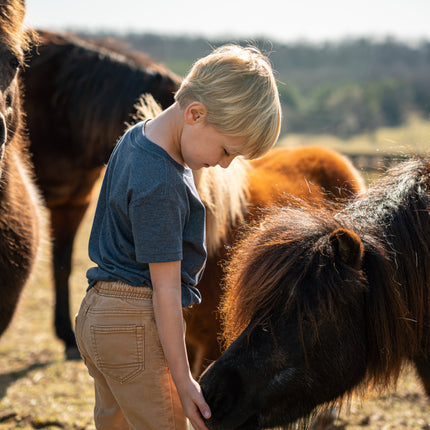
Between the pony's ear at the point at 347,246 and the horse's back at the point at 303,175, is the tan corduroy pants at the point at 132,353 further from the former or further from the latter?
the horse's back at the point at 303,175

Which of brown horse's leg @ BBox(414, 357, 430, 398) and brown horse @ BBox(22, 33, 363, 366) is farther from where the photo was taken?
brown horse @ BBox(22, 33, 363, 366)

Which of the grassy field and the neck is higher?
the neck

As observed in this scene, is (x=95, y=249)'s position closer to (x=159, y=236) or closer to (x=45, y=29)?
(x=159, y=236)

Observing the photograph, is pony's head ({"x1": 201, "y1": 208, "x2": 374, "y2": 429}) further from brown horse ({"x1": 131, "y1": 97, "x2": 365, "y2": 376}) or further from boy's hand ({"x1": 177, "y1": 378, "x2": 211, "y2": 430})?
brown horse ({"x1": 131, "y1": 97, "x2": 365, "y2": 376})

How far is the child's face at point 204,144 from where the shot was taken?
142 centimetres

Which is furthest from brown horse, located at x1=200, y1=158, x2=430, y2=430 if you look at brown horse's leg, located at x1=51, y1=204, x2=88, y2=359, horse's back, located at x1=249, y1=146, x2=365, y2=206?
brown horse's leg, located at x1=51, y1=204, x2=88, y2=359

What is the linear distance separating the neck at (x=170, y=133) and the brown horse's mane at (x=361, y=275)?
48 centimetres

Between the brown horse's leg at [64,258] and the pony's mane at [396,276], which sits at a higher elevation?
the pony's mane at [396,276]

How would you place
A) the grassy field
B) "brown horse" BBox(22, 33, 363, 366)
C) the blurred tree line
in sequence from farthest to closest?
the blurred tree line < "brown horse" BBox(22, 33, 363, 366) < the grassy field

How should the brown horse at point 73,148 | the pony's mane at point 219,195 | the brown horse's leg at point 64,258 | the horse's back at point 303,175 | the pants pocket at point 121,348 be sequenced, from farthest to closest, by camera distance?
the brown horse's leg at point 64,258, the brown horse at point 73,148, the horse's back at point 303,175, the pony's mane at point 219,195, the pants pocket at point 121,348

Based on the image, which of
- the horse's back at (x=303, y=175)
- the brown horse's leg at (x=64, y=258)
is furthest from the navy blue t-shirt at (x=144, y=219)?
the brown horse's leg at (x=64, y=258)

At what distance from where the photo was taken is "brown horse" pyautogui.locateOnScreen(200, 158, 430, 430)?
1.49m

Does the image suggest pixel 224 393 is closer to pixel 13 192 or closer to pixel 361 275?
pixel 361 275

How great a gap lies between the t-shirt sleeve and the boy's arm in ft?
0.14
